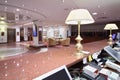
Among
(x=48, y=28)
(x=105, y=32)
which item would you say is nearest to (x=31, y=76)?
(x=105, y=32)

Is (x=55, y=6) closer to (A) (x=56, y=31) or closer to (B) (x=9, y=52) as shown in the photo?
(B) (x=9, y=52)

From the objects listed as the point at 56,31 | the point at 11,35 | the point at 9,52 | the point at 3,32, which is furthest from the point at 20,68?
the point at 56,31

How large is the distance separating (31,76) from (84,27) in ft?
63.1

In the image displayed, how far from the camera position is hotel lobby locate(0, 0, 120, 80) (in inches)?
76.6

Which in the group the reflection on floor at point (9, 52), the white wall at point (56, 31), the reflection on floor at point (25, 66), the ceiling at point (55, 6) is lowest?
the reflection on floor at point (9, 52)

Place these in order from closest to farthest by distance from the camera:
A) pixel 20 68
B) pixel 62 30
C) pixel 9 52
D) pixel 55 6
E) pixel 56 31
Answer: pixel 20 68 → pixel 55 6 → pixel 9 52 → pixel 62 30 → pixel 56 31

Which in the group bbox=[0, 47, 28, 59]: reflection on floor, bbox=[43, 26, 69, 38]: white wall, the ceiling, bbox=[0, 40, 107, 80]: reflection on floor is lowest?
bbox=[0, 47, 28, 59]: reflection on floor

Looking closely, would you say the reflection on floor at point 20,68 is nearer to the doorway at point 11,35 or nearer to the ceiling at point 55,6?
the ceiling at point 55,6

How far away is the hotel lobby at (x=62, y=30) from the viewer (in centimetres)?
195

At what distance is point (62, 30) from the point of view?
74.9 ft

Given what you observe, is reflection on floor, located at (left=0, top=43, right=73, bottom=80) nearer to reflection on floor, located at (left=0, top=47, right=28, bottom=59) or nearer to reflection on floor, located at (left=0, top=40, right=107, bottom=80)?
reflection on floor, located at (left=0, top=40, right=107, bottom=80)

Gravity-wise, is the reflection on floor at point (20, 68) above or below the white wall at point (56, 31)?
below

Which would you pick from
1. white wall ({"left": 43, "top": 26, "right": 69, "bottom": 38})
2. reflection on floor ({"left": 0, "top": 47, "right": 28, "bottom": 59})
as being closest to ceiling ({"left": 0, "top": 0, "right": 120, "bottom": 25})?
reflection on floor ({"left": 0, "top": 47, "right": 28, "bottom": 59})

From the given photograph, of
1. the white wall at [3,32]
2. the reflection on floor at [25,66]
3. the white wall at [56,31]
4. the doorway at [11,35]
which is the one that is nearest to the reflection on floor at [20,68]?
the reflection on floor at [25,66]
